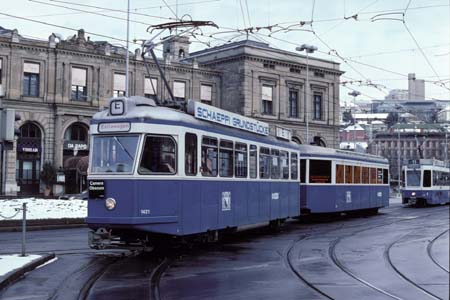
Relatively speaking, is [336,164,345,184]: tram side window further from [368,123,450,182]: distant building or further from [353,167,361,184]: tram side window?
[368,123,450,182]: distant building

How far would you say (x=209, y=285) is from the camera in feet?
34.0

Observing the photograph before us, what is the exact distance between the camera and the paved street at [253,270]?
962 centimetres

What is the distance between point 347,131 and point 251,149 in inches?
4293

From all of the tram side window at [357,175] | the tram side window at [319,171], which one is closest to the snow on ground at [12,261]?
the tram side window at [319,171]

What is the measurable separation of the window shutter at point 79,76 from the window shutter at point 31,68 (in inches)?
125

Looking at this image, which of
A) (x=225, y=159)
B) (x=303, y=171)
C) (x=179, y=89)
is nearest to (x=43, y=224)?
(x=225, y=159)

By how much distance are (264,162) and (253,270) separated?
7.07 meters

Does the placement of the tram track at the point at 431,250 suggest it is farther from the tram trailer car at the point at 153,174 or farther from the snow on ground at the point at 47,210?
the snow on ground at the point at 47,210

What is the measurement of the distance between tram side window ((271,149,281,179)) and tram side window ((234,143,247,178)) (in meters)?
2.57

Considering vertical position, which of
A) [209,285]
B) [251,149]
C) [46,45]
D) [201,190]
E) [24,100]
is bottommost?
[209,285]

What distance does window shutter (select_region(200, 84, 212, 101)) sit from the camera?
203 ft

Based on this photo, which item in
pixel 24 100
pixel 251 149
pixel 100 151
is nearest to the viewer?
pixel 100 151

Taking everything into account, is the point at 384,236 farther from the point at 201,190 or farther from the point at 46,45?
the point at 46,45

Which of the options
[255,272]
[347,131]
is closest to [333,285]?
[255,272]
